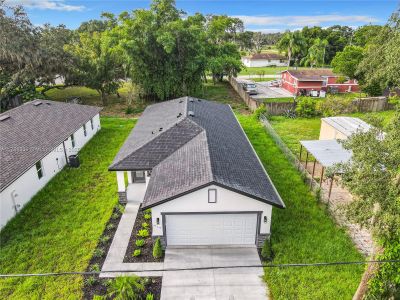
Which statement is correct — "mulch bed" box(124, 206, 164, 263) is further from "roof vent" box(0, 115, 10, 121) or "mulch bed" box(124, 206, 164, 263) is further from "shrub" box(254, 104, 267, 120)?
"shrub" box(254, 104, 267, 120)

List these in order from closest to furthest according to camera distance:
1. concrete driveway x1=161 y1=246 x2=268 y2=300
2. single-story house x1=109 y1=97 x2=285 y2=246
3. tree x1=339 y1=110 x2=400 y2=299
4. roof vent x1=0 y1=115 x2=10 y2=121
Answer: tree x1=339 y1=110 x2=400 y2=299
concrete driveway x1=161 y1=246 x2=268 y2=300
single-story house x1=109 y1=97 x2=285 y2=246
roof vent x1=0 y1=115 x2=10 y2=121

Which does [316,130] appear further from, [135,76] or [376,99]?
[135,76]

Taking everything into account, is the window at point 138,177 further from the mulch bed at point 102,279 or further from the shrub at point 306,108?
the shrub at point 306,108

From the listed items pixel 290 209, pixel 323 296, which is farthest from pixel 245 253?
pixel 290 209

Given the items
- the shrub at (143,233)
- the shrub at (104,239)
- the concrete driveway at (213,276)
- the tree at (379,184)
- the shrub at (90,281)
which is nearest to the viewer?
the tree at (379,184)

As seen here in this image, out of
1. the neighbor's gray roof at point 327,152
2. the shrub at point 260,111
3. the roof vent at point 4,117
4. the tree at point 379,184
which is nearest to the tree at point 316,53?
the shrub at point 260,111

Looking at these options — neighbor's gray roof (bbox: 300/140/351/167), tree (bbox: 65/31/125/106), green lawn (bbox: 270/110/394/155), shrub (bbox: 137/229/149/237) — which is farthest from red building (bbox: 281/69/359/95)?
shrub (bbox: 137/229/149/237)

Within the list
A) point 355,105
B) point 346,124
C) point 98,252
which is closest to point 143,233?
point 98,252
